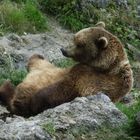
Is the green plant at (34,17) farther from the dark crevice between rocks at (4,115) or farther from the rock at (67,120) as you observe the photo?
the rock at (67,120)

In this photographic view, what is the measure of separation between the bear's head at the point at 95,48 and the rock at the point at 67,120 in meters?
0.88

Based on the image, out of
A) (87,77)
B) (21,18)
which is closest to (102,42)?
(87,77)

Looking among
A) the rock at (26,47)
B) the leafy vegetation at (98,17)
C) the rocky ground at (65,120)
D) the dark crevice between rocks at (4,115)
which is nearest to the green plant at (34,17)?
the rock at (26,47)

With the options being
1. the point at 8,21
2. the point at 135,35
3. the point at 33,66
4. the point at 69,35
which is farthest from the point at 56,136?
the point at 135,35

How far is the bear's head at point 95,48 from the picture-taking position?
8593mm

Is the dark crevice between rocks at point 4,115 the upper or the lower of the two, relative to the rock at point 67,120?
lower

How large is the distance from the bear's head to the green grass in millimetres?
4260

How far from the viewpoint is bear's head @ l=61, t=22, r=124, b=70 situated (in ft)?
28.2

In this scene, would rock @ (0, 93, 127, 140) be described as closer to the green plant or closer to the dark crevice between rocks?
the dark crevice between rocks

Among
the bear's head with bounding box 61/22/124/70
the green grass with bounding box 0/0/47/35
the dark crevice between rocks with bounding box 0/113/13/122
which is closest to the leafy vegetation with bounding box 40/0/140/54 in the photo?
the green grass with bounding box 0/0/47/35

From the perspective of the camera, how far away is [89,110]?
7.49 metres

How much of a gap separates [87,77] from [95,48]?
20.5 inches

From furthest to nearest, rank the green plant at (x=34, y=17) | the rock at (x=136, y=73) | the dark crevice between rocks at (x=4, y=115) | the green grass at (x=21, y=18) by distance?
the green plant at (x=34, y=17) → the green grass at (x=21, y=18) → the rock at (x=136, y=73) → the dark crevice between rocks at (x=4, y=115)

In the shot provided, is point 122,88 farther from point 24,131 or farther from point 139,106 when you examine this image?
point 24,131
